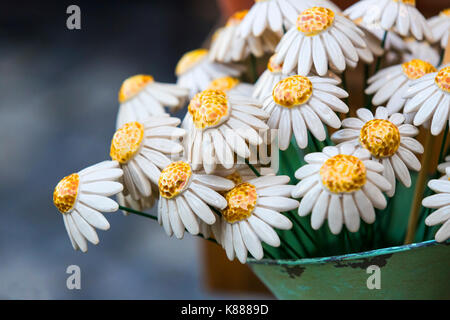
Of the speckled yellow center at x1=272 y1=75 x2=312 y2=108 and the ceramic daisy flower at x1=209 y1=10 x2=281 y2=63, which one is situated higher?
the ceramic daisy flower at x1=209 y1=10 x2=281 y2=63

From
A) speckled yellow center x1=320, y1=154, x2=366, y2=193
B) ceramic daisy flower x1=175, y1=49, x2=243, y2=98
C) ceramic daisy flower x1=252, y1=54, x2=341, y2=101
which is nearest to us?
speckled yellow center x1=320, y1=154, x2=366, y2=193

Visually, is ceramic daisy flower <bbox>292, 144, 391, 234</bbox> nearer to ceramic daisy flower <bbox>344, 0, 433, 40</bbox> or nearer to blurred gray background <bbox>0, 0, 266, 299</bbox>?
ceramic daisy flower <bbox>344, 0, 433, 40</bbox>

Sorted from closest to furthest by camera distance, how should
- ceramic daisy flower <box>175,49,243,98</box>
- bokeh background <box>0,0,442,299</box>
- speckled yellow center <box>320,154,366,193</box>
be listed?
speckled yellow center <box>320,154,366,193</box>
ceramic daisy flower <box>175,49,243,98</box>
bokeh background <box>0,0,442,299</box>

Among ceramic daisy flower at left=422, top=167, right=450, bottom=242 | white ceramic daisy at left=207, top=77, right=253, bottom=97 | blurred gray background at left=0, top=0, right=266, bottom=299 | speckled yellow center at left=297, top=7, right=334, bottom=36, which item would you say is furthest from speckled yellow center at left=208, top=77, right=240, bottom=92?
blurred gray background at left=0, top=0, right=266, bottom=299

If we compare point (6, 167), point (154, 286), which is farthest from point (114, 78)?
point (154, 286)

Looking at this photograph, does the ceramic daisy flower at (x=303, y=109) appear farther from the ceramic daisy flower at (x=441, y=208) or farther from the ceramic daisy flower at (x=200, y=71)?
the ceramic daisy flower at (x=200, y=71)

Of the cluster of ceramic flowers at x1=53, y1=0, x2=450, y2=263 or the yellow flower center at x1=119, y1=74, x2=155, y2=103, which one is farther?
the yellow flower center at x1=119, y1=74, x2=155, y2=103

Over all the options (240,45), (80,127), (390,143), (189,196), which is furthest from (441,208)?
(80,127)
